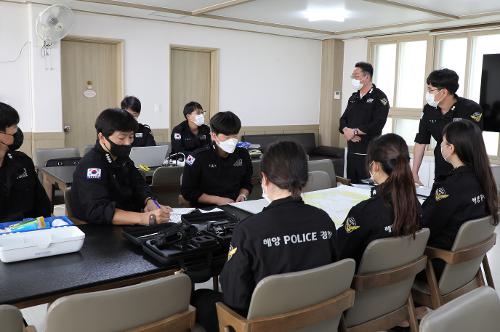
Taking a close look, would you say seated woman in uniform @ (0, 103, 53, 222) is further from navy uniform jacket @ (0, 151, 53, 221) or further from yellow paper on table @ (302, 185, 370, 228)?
yellow paper on table @ (302, 185, 370, 228)

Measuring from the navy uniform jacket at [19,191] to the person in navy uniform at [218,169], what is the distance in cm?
89

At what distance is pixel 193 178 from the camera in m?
3.04

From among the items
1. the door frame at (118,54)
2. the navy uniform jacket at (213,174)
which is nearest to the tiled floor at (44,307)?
the navy uniform jacket at (213,174)

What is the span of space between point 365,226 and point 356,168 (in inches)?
107

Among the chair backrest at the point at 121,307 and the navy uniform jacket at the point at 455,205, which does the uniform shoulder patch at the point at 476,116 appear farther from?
the chair backrest at the point at 121,307

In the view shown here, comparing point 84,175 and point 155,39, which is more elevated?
point 155,39

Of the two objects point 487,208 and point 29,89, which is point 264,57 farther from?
point 487,208

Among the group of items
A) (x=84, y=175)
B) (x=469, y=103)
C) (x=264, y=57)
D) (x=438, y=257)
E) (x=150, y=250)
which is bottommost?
(x=438, y=257)

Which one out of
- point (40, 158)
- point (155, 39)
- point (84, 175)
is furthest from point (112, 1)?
point (84, 175)

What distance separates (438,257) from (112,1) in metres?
4.59

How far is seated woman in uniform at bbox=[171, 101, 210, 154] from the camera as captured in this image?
15.0ft

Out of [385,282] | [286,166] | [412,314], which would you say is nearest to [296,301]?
[286,166]

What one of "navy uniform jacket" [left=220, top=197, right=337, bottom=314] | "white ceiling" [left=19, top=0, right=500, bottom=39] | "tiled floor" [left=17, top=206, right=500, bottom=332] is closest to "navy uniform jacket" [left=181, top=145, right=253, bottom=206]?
"tiled floor" [left=17, top=206, right=500, bottom=332]

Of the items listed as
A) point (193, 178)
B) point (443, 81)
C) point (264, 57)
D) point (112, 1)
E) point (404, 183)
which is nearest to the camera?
point (404, 183)
